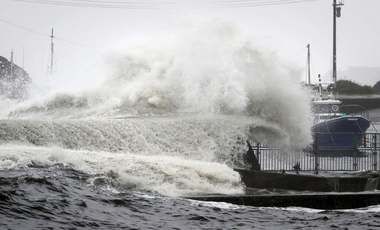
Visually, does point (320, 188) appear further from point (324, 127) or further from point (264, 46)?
point (324, 127)

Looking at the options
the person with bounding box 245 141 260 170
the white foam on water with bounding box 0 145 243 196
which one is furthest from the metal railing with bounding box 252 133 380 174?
the white foam on water with bounding box 0 145 243 196

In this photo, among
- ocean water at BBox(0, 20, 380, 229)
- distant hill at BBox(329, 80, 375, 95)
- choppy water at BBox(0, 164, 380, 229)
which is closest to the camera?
choppy water at BBox(0, 164, 380, 229)

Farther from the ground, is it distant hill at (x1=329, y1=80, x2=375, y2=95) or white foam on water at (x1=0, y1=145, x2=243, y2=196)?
distant hill at (x1=329, y1=80, x2=375, y2=95)

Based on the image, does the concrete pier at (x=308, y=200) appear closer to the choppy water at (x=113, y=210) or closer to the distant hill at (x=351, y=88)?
the choppy water at (x=113, y=210)

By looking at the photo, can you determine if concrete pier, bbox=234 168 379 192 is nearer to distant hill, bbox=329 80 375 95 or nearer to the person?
the person

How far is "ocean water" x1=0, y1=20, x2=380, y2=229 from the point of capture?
7266 mm

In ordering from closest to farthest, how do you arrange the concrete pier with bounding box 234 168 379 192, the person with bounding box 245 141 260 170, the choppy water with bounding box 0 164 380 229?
the choppy water with bounding box 0 164 380 229 → the concrete pier with bounding box 234 168 379 192 → the person with bounding box 245 141 260 170

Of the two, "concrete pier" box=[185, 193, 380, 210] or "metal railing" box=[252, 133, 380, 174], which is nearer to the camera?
"concrete pier" box=[185, 193, 380, 210]

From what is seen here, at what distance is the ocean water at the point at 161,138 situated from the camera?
23.8ft

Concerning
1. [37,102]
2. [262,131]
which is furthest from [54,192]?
[37,102]

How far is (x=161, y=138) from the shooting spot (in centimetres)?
1293

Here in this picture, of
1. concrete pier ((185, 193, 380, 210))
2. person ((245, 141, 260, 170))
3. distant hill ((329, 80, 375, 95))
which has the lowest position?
concrete pier ((185, 193, 380, 210))

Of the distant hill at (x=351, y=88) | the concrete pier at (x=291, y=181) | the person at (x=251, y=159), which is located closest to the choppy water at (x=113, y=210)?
the concrete pier at (x=291, y=181)

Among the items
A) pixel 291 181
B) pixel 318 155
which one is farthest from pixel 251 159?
pixel 318 155
